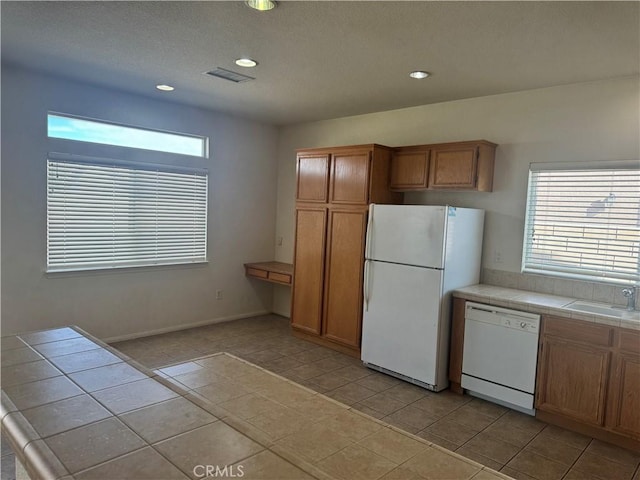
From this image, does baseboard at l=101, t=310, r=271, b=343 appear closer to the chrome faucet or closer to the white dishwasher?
the white dishwasher

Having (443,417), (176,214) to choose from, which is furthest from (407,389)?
(176,214)

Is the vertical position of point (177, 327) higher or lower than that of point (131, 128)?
lower

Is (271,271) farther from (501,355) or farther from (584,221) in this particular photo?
(584,221)

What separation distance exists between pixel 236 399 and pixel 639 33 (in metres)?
3.11

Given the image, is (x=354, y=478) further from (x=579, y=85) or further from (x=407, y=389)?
(x=579, y=85)

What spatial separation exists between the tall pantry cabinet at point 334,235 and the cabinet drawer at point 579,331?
1.80m

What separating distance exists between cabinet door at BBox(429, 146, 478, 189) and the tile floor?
189 centimetres

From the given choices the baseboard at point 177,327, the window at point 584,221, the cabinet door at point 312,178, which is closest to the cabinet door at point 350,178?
the cabinet door at point 312,178

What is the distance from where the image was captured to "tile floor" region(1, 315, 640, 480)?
275 centimetres

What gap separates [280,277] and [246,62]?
2751 millimetres

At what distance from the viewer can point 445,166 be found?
4094mm

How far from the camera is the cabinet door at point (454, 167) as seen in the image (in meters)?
3.90

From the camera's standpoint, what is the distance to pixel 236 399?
2158mm

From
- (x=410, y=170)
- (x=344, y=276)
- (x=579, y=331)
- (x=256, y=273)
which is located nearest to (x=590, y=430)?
(x=579, y=331)
